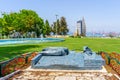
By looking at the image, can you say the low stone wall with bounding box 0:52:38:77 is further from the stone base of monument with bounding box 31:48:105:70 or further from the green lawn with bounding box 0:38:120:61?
the green lawn with bounding box 0:38:120:61

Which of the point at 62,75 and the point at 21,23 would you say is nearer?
the point at 62,75

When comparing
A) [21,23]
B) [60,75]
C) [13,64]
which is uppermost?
[21,23]

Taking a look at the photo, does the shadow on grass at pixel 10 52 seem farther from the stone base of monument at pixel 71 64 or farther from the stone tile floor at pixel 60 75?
the stone tile floor at pixel 60 75

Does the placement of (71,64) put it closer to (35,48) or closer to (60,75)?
(60,75)

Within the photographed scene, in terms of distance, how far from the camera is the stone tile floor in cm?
857

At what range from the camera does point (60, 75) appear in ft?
30.0

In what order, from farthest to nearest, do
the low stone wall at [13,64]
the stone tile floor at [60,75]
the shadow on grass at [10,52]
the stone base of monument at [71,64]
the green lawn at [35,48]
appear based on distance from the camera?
the green lawn at [35,48] < the shadow on grass at [10,52] < the stone base of monument at [71,64] < the low stone wall at [13,64] < the stone tile floor at [60,75]

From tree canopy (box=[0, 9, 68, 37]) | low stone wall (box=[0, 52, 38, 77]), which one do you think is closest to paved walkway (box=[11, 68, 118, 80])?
low stone wall (box=[0, 52, 38, 77])

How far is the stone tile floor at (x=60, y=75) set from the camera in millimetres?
8570

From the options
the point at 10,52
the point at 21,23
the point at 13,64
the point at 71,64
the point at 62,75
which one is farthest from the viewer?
the point at 21,23

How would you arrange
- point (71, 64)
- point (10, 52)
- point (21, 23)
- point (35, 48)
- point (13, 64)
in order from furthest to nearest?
point (21, 23)
point (35, 48)
point (10, 52)
point (71, 64)
point (13, 64)

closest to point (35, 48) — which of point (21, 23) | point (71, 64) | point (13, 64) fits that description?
point (13, 64)

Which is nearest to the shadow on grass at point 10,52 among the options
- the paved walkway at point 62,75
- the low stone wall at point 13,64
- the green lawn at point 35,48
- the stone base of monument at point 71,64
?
the green lawn at point 35,48

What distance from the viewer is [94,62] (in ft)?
34.3
